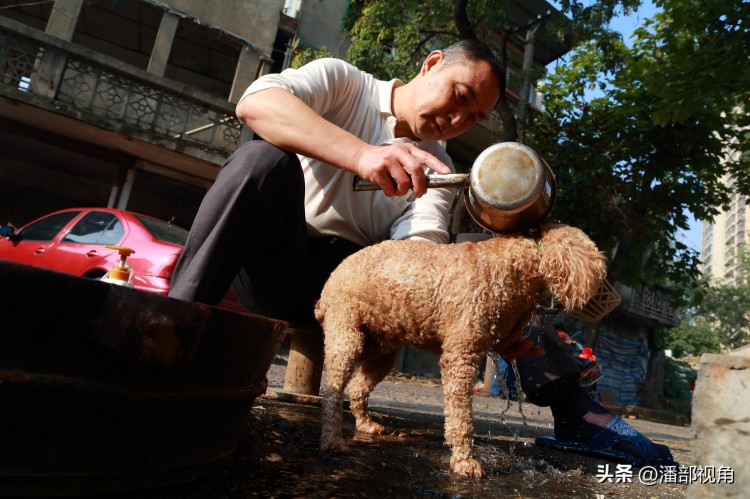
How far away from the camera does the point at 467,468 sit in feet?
5.65

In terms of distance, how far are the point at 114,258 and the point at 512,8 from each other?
1533 centimetres

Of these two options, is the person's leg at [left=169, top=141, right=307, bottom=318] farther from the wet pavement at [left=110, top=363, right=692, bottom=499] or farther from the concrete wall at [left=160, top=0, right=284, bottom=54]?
the concrete wall at [left=160, top=0, right=284, bottom=54]

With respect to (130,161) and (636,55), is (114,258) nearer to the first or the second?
(130,161)

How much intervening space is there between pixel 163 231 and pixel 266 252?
4869mm

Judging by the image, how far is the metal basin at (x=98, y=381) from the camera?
0.89 meters

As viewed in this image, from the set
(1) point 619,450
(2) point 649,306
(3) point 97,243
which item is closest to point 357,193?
(1) point 619,450

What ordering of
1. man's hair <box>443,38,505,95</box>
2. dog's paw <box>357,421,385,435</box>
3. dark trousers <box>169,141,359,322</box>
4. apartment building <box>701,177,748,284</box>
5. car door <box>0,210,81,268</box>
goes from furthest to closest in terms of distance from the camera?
apartment building <box>701,177,748,284</box> < car door <box>0,210,81,268</box> < man's hair <box>443,38,505,95</box> < dog's paw <box>357,421,385,435</box> < dark trousers <box>169,141,359,322</box>

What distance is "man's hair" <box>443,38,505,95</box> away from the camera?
94.1 inches

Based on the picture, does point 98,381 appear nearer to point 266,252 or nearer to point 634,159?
point 266,252

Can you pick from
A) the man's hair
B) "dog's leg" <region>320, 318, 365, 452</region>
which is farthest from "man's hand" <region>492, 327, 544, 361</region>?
the man's hair

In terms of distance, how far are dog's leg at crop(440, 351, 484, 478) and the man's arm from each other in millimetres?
628

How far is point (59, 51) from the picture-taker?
10539mm

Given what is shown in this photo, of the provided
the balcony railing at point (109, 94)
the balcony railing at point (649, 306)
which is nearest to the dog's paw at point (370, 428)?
the balcony railing at point (109, 94)

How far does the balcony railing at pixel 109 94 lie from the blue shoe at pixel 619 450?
34.8 feet
